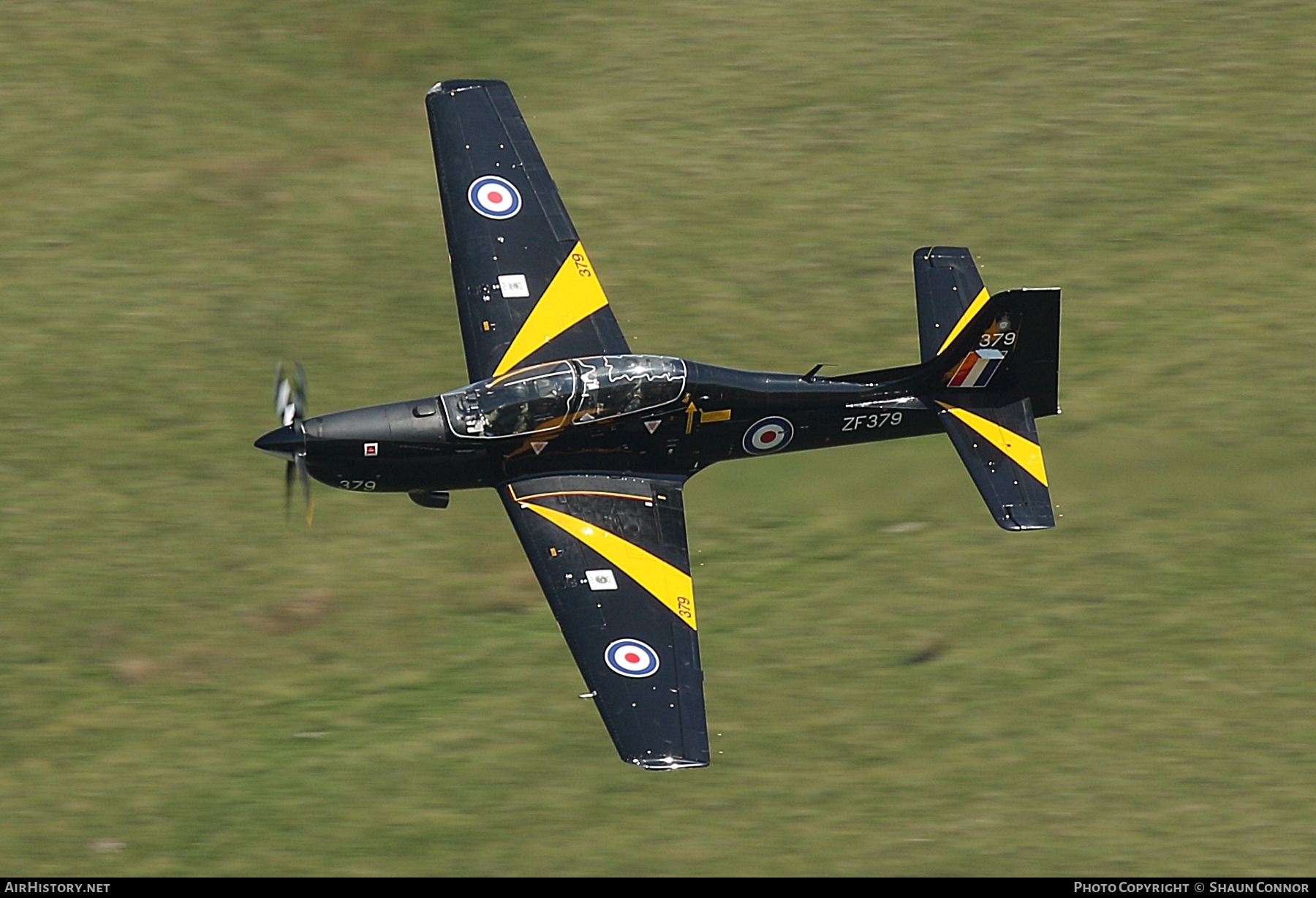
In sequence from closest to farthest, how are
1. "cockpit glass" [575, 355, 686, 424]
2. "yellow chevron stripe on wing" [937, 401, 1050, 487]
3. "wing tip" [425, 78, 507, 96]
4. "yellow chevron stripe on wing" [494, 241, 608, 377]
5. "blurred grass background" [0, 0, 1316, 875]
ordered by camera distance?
1. "blurred grass background" [0, 0, 1316, 875]
2. "cockpit glass" [575, 355, 686, 424]
3. "yellow chevron stripe on wing" [937, 401, 1050, 487]
4. "yellow chevron stripe on wing" [494, 241, 608, 377]
5. "wing tip" [425, 78, 507, 96]

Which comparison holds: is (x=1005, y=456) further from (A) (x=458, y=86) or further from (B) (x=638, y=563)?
(A) (x=458, y=86)

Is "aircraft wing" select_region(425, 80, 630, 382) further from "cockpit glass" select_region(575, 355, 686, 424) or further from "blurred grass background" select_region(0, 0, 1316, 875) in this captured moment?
"blurred grass background" select_region(0, 0, 1316, 875)

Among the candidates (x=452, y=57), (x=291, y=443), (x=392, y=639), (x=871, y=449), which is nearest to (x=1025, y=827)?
(x=871, y=449)

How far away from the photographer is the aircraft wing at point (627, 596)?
68.2 feet

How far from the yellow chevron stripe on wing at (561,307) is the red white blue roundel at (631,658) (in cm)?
453

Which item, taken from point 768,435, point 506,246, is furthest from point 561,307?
point 768,435

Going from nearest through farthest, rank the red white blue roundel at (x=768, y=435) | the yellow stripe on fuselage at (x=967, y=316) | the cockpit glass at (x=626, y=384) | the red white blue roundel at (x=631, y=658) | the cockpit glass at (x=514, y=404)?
the red white blue roundel at (x=631, y=658), the cockpit glass at (x=514, y=404), the cockpit glass at (x=626, y=384), the red white blue roundel at (x=768, y=435), the yellow stripe on fuselage at (x=967, y=316)

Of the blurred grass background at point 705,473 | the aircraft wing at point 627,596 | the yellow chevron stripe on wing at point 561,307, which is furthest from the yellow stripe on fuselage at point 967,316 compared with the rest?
the yellow chevron stripe on wing at point 561,307

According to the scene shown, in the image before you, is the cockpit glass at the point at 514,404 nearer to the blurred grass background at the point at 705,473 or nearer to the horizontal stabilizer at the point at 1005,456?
→ the blurred grass background at the point at 705,473

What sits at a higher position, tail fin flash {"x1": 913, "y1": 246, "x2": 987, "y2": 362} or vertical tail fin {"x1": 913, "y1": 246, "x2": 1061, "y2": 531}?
tail fin flash {"x1": 913, "y1": 246, "x2": 987, "y2": 362}

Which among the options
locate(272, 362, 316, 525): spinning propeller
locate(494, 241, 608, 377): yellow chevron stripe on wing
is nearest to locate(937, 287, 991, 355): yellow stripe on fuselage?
locate(494, 241, 608, 377): yellow chevron stripe on wing

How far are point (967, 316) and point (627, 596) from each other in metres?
6.58

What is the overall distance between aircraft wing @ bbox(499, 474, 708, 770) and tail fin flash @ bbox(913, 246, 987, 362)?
169 inches

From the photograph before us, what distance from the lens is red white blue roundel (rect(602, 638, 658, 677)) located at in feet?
70.0
